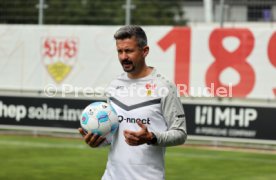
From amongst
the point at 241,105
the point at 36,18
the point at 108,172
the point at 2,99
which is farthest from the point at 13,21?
the point at 108,172

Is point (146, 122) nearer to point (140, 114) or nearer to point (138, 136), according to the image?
point (140, 114)

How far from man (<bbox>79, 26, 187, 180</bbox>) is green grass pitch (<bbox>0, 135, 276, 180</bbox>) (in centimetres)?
551

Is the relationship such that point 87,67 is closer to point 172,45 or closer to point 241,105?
point 172,45

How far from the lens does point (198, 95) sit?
15414 mm

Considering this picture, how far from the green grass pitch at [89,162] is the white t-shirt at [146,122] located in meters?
5.51

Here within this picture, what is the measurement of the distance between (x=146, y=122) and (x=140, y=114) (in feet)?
0.25

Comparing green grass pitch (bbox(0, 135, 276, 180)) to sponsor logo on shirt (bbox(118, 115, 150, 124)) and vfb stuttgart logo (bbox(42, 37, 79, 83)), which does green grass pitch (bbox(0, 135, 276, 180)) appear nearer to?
vfb stuttgart logo (bbox(42, 37, 79, 83))

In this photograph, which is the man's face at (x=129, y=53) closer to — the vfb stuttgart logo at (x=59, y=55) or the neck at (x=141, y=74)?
the neck at (x=141, y=74)

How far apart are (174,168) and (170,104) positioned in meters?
7.12

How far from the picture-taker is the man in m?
5.20

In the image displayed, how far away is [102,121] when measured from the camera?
5.30 m

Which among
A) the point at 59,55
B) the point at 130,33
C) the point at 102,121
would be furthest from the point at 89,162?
the point at 130,33

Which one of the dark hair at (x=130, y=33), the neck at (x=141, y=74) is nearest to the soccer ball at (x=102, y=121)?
the neck at (x=141, y=74)

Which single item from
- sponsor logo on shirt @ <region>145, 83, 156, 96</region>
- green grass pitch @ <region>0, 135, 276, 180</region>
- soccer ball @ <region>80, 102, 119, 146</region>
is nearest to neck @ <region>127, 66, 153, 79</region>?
sponsor logo on shirt @ <region>145, 83, 156, 96</region>
